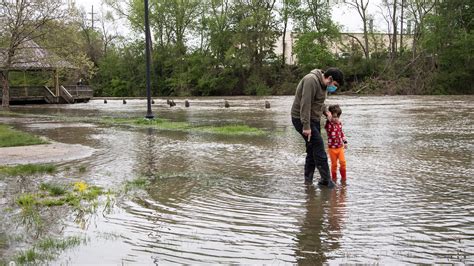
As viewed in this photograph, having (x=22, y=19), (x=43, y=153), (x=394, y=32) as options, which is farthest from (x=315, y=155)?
(x=394, y=32)

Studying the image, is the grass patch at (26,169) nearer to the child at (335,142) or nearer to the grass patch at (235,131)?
the child at (335,142)

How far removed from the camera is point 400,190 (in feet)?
23.5

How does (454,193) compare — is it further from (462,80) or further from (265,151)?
(462,80)

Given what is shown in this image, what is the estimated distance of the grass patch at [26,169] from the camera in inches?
339

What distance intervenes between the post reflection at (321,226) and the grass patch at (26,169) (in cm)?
461

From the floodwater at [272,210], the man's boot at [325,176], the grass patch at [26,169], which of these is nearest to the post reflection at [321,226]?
the floodwater at [272,210]

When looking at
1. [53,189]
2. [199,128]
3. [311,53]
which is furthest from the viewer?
[311,53]

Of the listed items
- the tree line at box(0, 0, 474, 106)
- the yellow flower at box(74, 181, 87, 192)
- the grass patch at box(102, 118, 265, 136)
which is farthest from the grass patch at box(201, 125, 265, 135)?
the tree line at box(0, 0, 474, 106)

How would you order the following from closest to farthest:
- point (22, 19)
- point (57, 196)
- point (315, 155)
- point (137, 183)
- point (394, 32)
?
point (57, 196)
point (315, 155)
point (137, 183)
point (22, 19)
point (394, 32)

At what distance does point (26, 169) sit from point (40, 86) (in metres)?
38.0

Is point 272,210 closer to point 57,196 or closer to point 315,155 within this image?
point 315,155

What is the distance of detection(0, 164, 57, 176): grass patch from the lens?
8.62 meters

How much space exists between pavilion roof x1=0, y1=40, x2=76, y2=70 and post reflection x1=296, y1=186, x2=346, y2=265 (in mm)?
28720

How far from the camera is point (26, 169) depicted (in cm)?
884
